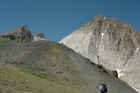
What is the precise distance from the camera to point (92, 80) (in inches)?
1791

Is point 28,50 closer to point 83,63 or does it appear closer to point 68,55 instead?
point 68,55

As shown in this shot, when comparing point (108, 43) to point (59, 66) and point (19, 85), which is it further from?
point (19, 85)

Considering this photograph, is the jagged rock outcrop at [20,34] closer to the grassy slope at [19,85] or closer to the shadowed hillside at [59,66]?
the shadowed hillside at [59,66]

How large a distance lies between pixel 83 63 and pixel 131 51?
203 ft

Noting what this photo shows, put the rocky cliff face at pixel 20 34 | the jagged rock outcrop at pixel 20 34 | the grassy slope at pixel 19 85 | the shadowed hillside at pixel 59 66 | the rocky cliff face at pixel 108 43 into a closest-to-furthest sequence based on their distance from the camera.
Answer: the grassy slope at pixel 19 85 < the shadowed hillside at pixel 59 66 < the rocky cliff face at pixel 20 34 < the jagged rock outcrop at pixel 20 34 < the rocky cliff face at pixel 108 43

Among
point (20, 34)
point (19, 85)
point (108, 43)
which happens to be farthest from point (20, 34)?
point (19, 85)

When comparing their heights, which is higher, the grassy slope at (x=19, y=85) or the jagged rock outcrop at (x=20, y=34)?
the jagged rock outcrop at (x=20, y=34)

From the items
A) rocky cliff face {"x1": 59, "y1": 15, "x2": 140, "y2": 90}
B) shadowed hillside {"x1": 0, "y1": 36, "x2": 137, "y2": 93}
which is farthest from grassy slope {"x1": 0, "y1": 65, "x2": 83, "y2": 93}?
rocky cliff face {"x1": 59, "y1": 15, "x2": 140, "y2": 90}

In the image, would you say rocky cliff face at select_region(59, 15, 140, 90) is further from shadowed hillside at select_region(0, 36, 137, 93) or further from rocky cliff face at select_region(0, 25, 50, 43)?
shadowed hillside at select_region(0, 36, 137, 93)

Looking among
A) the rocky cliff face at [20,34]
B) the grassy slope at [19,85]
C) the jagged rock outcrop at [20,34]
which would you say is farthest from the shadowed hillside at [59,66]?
the jagged rock outcrop at [20,34]

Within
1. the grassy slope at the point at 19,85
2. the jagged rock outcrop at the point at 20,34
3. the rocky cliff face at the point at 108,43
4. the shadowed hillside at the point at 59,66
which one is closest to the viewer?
the grassy slope at the point at 19,85

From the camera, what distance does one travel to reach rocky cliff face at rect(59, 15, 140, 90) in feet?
340

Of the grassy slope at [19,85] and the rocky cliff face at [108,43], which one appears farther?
the rocky cliff face at [108,43]

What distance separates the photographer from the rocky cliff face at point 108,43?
104 meters
